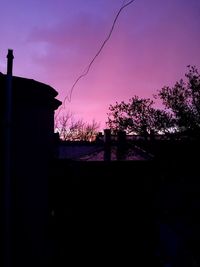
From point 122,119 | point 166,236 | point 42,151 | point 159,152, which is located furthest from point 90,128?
point 42,151

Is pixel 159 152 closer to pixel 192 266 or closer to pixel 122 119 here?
pixel 122 119

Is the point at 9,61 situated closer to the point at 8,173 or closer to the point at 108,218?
the point at 8,173

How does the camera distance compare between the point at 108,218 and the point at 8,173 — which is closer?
the point at 8,173

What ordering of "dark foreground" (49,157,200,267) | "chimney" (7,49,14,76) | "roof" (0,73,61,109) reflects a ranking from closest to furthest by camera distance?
"chimney" (7,49,14,76) < "roof" (0,73,61,109) < "dark foreground" (49,157,200,267)

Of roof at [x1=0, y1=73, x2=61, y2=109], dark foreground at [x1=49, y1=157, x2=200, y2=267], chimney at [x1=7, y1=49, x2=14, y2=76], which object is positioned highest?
chimney at [x1=7, y1=49, x2=14, y2=76]

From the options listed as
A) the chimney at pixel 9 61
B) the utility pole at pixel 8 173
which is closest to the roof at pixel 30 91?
the chimney at pixel 9 61

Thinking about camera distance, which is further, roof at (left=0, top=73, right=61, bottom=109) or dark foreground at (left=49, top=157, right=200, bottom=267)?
dark foreground at (left=49, top=157, right=200, bottom=267)

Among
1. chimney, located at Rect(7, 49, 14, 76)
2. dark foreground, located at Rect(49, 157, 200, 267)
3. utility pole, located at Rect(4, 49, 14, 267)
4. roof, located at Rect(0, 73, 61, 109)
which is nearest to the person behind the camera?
utility pole, located at Rect(4, 49, 14, 267)

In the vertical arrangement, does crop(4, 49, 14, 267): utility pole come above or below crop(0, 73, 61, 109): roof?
below

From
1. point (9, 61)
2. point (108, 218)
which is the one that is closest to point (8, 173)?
point (9, 61)

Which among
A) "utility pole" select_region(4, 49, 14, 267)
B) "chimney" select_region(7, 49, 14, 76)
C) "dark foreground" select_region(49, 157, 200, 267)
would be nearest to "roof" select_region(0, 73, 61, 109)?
"chimney" select_region(7, 49, 14, 76)

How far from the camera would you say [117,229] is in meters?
10.7

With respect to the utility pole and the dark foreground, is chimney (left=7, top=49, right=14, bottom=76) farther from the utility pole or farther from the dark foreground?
the dark foreground

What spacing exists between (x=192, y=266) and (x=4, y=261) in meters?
6.99
